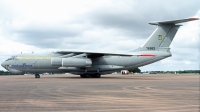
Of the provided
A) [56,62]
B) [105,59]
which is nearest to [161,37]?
[105,59]

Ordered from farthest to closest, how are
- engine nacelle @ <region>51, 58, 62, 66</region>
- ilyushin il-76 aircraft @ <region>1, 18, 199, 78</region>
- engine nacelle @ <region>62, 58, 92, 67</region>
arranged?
ilyushin il-76 aircraft @ <region>1, 18, 199, 78</region> → engine nacelle @ <region>51, 58, 62, 66</region> → engine nacelle @ <region>62, 58, 92, 67</region>

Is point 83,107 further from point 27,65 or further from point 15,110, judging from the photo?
point 27,65

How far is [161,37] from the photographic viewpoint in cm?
3419

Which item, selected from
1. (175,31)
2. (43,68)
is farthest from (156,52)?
(43,68)

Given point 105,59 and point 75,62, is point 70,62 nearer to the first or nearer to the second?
point 75,62

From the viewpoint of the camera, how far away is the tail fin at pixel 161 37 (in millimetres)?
33969

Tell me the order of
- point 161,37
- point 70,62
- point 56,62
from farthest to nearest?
point 161,37 < point 56,62 < point 70,62

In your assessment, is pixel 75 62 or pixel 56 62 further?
pixel 56 62

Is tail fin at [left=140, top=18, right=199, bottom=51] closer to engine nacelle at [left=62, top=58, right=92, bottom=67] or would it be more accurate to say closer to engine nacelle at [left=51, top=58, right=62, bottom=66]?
engine nacelle at [left=62, top=58, right=92, bottom=67]

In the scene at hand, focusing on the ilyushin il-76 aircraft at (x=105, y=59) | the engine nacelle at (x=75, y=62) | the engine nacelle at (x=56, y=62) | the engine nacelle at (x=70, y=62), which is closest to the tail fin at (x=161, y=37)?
the ilyushin il-76 aircraft at (x=105, y=59)

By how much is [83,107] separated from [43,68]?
88.2ft

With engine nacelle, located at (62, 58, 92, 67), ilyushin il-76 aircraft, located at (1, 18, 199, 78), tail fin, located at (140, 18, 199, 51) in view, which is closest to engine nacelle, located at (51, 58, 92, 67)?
engine nacelle, located at (62, 58, 92, 67)

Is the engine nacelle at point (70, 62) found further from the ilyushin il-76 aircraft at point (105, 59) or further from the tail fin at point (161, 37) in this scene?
Result: the tail fin at point (161, 37)

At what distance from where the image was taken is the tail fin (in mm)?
33969
